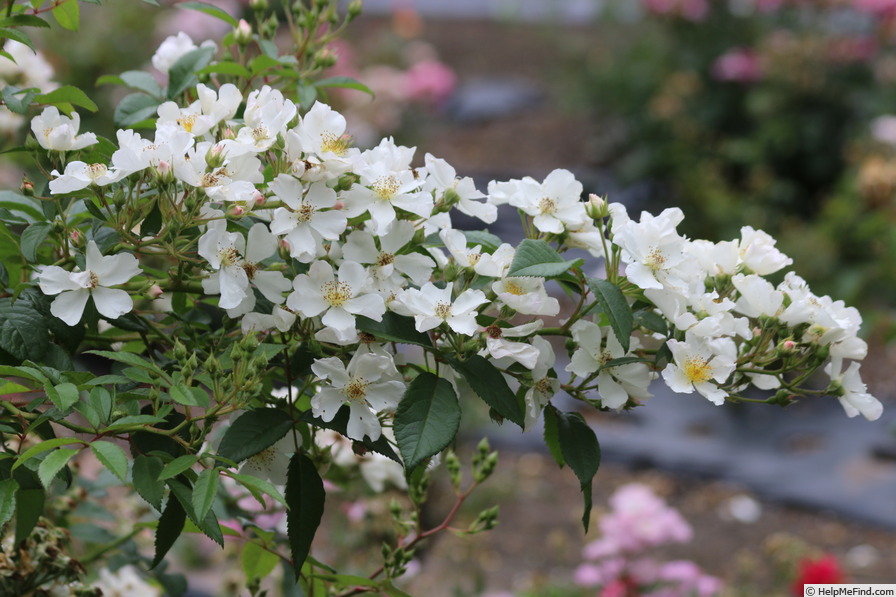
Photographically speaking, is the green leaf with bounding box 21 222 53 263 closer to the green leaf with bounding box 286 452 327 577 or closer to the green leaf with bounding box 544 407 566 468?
the green leaf with bounding box 286 452 327 577

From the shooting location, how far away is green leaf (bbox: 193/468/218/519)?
0.67 metres

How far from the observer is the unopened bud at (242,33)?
1051 millimetres

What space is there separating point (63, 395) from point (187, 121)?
252mm

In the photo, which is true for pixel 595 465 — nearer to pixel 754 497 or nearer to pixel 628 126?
pixel 754 497

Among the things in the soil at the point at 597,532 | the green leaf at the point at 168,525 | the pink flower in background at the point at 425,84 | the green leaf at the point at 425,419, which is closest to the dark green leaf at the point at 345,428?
the green leaf at the point at 425,419

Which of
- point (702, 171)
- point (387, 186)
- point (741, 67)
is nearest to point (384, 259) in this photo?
point (387, 186)

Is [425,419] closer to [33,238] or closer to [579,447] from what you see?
[579,447]

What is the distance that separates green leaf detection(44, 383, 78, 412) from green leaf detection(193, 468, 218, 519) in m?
0.10

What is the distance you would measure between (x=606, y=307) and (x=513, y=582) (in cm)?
217

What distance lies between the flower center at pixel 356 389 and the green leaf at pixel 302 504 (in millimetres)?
91

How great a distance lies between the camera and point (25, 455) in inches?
26.5

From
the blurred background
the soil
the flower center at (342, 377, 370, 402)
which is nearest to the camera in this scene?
the flower center at (342, 377, 370, 402)

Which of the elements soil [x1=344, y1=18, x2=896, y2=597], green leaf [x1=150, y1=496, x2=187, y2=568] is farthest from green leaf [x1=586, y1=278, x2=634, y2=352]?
soil [x1=344, y1=18, x2=896, y2=597]

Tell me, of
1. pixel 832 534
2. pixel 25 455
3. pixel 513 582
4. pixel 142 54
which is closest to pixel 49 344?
pixel 25 455
